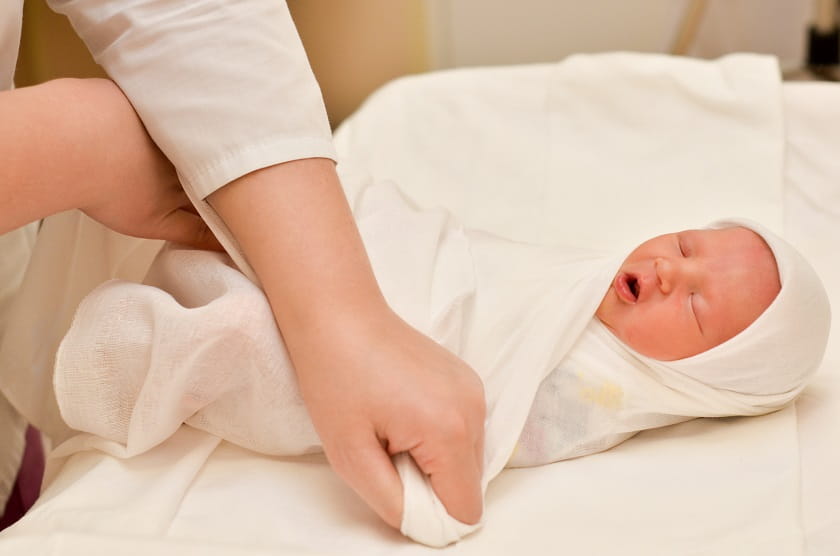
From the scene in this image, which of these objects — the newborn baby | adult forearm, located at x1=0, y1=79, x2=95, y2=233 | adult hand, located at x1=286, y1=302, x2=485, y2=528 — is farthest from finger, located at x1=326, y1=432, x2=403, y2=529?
adult forearm, located at x1=0, y1=79, x2=95, y2=233

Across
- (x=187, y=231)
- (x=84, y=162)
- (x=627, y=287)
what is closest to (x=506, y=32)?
(x=627, y=287)

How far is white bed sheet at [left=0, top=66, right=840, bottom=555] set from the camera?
2.32 ft

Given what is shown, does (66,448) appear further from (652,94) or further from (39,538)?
(652,94)

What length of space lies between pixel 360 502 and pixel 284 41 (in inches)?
14.7

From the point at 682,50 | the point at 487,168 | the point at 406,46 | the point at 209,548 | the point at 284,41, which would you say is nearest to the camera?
the point at 209,548

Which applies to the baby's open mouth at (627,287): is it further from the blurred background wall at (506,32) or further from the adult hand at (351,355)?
the blurred background wall at (506,32)

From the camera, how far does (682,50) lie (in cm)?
207

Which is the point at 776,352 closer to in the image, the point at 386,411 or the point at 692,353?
the point at 692,353

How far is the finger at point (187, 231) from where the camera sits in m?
0.81

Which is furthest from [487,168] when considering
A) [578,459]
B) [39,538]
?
[39,538]

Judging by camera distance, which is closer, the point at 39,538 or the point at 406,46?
the point at 39,538

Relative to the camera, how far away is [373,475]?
26.8 inches

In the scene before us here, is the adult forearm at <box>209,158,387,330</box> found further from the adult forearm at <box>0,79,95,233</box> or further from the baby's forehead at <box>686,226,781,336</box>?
the baby's forehead at <box>686,226,781,336</box>

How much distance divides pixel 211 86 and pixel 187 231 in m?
0.14
